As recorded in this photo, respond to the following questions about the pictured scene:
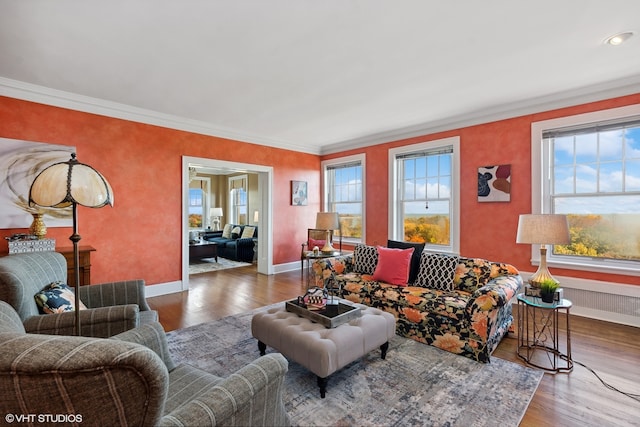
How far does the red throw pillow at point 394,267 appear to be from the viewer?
3.37 metres

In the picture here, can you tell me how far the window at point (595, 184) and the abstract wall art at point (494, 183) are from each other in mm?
376

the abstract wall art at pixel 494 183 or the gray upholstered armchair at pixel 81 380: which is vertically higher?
the abstract wall art at pixel 494 183

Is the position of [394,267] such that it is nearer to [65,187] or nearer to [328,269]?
[328,269]

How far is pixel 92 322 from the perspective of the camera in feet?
6.13

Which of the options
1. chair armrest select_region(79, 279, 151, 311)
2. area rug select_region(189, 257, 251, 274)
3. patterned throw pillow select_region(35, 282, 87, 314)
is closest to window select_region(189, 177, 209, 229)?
area rug select_region(189, 257, 251, 274)

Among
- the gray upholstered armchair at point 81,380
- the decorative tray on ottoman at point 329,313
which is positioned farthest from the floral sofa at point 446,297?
the gray upholstered armchair at point 81,380

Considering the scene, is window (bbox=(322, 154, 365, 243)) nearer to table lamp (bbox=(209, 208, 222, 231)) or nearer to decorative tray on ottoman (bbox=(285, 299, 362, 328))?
decorative tray on ottoman (bbox=(285, 299, 362, 328))

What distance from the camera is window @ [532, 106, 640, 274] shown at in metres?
3.34

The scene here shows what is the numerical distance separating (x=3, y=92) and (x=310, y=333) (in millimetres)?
4310

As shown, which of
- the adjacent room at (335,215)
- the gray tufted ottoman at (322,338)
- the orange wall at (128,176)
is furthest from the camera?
the orange wall at (128,176)

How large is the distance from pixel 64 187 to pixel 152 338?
2.84 feet

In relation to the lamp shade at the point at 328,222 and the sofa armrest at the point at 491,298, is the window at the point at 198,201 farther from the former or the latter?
the sofa armrest at the point at 491,298

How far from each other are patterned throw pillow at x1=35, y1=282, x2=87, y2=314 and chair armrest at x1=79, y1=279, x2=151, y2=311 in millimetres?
333

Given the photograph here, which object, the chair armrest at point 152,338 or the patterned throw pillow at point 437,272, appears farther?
the patterned throw pillow at point 437,272
